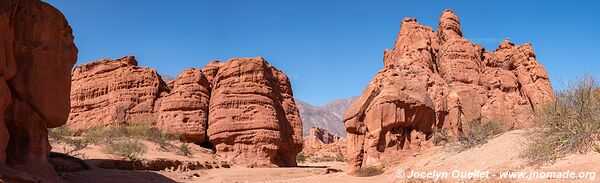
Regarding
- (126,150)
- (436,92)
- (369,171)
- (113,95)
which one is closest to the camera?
(369,171)

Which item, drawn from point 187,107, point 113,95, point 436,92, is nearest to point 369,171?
point 436,92

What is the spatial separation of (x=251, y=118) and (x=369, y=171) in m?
15.7

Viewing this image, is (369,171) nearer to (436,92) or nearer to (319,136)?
(436,92)

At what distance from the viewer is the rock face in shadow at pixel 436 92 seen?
15.7m

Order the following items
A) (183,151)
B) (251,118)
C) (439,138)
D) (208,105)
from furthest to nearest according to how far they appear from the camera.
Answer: (208,105) → (251,118) → (183,151) → (439,138)

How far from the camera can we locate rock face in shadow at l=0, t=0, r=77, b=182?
8.89 metres

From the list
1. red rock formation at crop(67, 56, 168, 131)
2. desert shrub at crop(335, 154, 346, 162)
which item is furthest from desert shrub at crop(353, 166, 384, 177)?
desert shrub at crop(335, 154, 346, 162)

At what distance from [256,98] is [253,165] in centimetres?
458

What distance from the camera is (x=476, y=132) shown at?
46.9 feet

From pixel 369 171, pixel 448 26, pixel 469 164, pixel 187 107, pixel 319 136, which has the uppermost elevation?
pixel 448 26

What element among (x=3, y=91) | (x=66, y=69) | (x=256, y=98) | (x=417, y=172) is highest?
(x=256, y=98)

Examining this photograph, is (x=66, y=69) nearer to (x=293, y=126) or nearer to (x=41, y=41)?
(x=41, y=41)

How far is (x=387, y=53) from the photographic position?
23.4 meters

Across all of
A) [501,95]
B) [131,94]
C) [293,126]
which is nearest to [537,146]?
[501,95]
